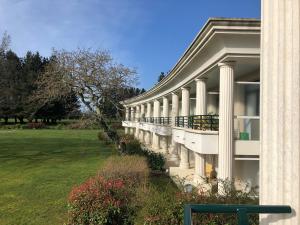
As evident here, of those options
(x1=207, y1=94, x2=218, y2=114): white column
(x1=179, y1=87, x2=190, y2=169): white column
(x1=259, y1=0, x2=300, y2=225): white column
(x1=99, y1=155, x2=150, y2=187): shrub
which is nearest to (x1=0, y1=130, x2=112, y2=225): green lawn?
(x1=99, y1=155, x2=150, y2=187): shrub

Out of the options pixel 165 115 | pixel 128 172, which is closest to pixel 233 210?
pixel 128 172

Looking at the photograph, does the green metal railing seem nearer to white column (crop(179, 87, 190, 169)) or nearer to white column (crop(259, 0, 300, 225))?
white column (crop(259, 0, 300, 225))

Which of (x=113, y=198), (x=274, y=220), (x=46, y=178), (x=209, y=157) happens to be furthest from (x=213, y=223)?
(x=46, y=178)

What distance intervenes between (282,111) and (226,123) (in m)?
10.4

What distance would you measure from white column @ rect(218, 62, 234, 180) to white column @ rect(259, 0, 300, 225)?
10.1 metres

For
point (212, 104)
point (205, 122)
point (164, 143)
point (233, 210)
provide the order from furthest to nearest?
point (164, 143) < point (212, 104) < point (205, 122) < point (233, 210)

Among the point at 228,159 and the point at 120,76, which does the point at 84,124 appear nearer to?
the point at 120,76

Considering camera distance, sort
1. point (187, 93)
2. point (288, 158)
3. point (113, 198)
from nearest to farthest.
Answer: point (288, 158) → point (113, 198) → point (187, 93)

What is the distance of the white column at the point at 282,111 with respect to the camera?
2986 millimetres

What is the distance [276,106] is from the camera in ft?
10.2

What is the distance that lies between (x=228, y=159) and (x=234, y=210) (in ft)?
35.3

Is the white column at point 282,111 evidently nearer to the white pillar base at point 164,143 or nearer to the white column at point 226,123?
the white column at point 226,123

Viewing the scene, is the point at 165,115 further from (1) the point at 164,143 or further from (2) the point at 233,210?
(2) the point at 233,210

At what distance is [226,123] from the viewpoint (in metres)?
13.3
